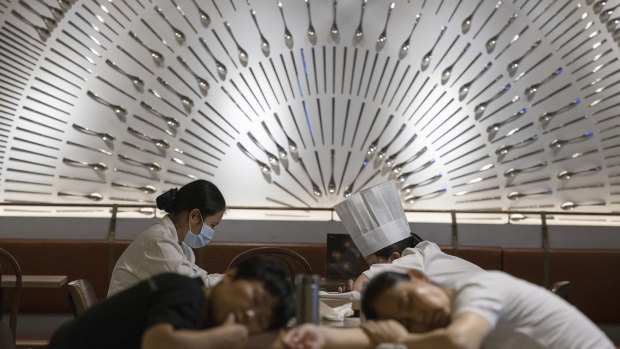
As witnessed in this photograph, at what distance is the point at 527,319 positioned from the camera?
1.34 m

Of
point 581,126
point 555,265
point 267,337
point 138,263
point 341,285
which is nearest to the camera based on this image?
point 267,337

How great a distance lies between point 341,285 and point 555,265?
5.19ft

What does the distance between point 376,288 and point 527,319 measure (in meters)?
0.31

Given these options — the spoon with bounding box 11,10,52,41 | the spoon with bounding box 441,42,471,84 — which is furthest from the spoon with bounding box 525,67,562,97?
the spoon with bounding box 11,10,52,41

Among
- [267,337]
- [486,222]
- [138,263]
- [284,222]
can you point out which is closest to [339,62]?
[284,222]

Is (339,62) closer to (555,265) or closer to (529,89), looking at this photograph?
(529,89)

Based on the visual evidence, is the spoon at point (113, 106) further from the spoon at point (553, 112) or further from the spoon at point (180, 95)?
the spoon at point (553, 112)

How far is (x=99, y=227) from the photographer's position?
3973 mm

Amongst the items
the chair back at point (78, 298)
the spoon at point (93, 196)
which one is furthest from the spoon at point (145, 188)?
the chair back at point (78, 298)

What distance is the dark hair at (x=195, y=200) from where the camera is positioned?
2852 mm

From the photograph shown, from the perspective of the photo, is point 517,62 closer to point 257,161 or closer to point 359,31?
point 359,31

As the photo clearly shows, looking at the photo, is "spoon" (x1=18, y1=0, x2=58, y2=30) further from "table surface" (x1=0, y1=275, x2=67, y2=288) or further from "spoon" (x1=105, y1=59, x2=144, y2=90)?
"table surface" (x1=0, y1=275, x2=67, y2=288)

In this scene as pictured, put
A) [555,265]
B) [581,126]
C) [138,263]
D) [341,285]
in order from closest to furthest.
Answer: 1. [138,263]
2. [341,285]
3. [555,265]
4. [581,126]

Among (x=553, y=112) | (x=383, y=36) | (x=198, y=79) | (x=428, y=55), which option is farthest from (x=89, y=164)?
(x=553, y=112)
